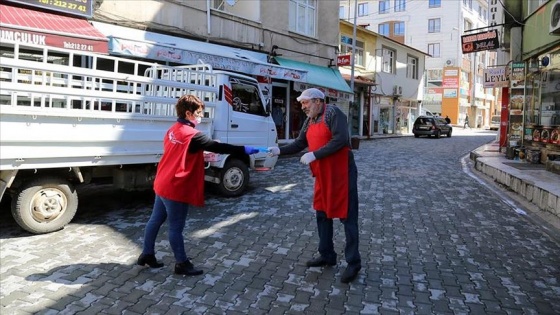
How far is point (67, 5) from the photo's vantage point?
1084 cm

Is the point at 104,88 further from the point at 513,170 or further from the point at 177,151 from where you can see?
the point at 513,170

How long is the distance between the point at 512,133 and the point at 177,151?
12.9 m

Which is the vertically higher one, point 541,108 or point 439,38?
point 439,38

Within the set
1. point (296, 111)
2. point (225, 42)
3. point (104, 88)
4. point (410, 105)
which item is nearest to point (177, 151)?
point (104, 88)

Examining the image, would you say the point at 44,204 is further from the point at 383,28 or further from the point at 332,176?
the point at 383,28

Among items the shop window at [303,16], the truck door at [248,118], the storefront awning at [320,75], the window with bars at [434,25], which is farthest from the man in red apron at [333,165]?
the window with bars at [434,25]

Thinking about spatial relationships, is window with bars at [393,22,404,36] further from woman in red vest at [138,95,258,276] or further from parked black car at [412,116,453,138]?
woman in red vest at [138,95,258,276]

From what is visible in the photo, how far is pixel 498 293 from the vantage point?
4.01 metres

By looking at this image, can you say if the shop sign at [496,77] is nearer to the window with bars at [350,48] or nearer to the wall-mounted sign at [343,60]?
the wall-mounted sign at [343,60]

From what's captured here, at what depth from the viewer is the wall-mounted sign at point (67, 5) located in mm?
10217

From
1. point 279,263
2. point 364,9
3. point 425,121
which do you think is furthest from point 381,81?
point 279,263

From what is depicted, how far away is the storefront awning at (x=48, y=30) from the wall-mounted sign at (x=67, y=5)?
151 mm

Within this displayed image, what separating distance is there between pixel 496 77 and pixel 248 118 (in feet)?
39.2

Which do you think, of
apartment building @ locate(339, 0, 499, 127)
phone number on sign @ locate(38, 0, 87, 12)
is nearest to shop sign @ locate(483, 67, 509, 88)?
phone number on sign @ locate(38, 0, 87, 12)
